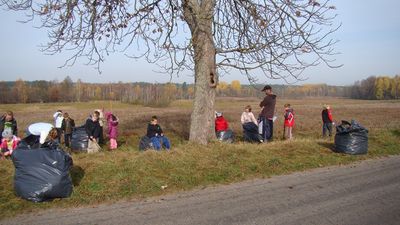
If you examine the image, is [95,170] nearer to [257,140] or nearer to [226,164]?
[226,164]

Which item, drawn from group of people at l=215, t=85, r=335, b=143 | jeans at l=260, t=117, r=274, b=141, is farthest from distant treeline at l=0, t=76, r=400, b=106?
jeans at l=260, t=117, r=274, b=141

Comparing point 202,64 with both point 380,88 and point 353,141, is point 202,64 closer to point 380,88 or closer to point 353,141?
point 353,141

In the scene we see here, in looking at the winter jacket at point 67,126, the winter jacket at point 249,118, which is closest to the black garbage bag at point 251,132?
the winter jacket at point 249,118

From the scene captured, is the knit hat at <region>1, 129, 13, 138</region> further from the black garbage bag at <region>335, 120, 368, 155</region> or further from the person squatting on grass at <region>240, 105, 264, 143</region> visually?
the black garbage bag at <region>335, 120, 368, 155</region>

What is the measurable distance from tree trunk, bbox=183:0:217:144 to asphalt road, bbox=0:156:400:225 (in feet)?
10.6

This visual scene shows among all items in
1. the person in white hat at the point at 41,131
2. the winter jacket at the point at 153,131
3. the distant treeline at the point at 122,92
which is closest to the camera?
the person in white hat at the point at 41,131

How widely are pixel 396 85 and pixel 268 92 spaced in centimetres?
15239

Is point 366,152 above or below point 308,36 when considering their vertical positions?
below

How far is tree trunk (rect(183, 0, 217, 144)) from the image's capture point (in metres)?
10.3

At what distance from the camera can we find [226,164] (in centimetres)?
866

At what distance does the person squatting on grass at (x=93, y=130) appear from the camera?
12.8 metres

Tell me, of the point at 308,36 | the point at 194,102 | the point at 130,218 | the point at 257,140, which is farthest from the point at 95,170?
the point at 257,140

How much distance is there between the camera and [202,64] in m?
10.4

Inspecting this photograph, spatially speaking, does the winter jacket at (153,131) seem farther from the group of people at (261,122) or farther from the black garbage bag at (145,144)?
the group of people at (261,122)
